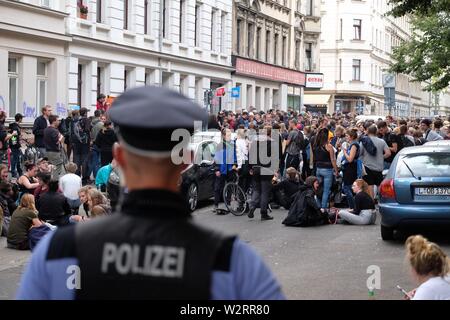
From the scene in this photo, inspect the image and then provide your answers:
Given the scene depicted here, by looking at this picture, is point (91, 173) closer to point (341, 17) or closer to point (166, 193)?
point (166, 193)

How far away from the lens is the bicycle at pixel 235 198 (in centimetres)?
1734

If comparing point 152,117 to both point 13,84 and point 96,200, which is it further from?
point 13,84

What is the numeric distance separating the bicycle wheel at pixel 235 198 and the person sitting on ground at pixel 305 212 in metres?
1.67

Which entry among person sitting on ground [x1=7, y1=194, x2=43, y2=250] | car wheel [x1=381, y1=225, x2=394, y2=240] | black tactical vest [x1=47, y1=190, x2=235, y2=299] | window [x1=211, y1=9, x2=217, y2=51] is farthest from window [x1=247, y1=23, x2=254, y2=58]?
black tactical vest [x1=47, y1=190, x2=235, y2=299]

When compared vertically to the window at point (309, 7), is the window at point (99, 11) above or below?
below

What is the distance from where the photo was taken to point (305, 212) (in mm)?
15625

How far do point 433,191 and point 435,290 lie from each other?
7.10 m

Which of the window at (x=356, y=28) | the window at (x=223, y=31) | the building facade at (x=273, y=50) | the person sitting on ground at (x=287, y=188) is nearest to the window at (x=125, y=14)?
the window at (x=223, y=31)

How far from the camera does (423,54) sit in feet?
141

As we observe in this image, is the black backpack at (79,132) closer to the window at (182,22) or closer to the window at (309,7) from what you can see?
the window at (182,22)

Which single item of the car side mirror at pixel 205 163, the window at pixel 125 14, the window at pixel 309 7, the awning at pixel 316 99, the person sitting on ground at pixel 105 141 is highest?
the window at pixel 309 7

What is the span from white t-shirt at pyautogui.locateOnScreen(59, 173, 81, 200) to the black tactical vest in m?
12.1

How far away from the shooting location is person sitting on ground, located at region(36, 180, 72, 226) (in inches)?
508

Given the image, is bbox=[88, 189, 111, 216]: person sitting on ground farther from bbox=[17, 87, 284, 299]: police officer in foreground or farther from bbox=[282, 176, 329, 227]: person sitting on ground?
bbox=[17, 87, 284, 299]: police officer in foreground
